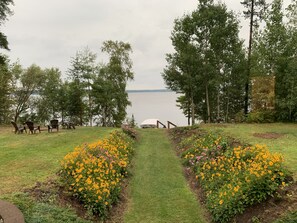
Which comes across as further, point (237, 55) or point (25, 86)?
point (25, 86)

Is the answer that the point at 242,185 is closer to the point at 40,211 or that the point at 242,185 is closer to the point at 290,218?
the point at 290,218

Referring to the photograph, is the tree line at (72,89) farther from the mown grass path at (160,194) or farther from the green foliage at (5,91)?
the mown grass path at (160,194)

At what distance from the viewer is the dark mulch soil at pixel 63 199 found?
6340 mm

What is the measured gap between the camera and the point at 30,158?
10.1 metres

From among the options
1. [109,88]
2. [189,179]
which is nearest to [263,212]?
[189,179]

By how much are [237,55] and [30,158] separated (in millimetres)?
18211

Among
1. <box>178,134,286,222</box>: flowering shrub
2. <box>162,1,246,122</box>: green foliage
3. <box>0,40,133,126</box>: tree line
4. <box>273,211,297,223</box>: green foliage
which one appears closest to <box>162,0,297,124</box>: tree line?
<box>162,1,246,122</box>: green foliage

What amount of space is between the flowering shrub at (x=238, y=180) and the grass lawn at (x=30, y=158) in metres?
5.10

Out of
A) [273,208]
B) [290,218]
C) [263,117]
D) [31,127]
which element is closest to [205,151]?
[273,208]

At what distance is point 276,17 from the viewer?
64.5 feet

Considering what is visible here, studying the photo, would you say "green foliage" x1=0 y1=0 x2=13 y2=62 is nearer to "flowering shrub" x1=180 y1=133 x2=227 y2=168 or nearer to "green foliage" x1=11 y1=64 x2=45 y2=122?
"green foliage" x1=11 y1=64 x2=45 y2=122

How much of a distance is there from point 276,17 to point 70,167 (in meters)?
19.5

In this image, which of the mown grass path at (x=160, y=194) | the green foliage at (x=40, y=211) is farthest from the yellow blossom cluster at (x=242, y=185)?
the green foliage at (x=40, y=211)

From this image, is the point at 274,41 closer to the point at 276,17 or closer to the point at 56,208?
the point at 276,17
